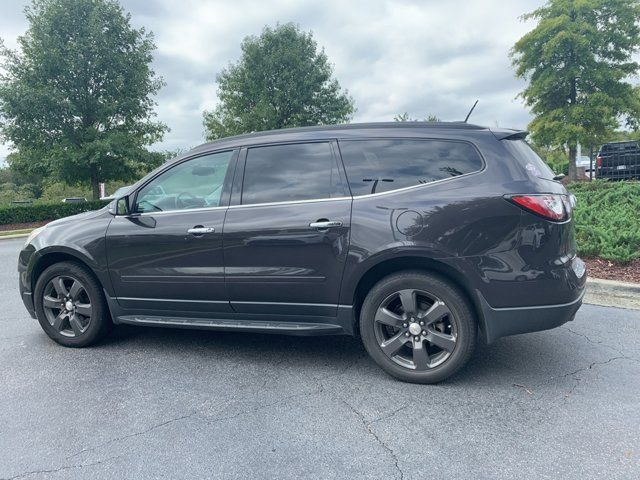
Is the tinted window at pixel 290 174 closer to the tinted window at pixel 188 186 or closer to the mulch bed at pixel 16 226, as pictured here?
the tinted window at pixel 188 186

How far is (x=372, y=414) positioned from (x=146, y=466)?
1.34 m

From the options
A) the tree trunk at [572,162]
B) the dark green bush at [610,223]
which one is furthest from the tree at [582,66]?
the dark green bush at [610,223]

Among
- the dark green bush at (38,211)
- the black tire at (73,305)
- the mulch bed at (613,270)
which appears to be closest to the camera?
the black tire at (73,305)

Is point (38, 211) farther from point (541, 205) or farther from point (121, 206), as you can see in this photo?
point (541, 205)

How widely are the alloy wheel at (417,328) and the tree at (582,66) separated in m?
16.9

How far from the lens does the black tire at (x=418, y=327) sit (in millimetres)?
3182

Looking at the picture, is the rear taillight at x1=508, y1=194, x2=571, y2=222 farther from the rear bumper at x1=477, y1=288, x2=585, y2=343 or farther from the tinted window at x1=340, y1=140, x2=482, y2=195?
the rear bumper at x1=477, y1=288, x2=585, y2=343

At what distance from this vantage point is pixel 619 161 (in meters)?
17.0

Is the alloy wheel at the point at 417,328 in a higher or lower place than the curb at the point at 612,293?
higher

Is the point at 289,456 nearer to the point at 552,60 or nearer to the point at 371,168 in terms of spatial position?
the point at 371,168

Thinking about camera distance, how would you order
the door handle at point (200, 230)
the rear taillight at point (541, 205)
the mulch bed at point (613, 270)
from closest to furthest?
the rear taillight at point (541, 205) < the door handle at point (200, 230) < the mulch bed at point (613, 270)

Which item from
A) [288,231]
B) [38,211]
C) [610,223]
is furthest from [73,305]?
[38,211]

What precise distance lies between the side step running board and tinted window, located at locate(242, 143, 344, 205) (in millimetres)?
964

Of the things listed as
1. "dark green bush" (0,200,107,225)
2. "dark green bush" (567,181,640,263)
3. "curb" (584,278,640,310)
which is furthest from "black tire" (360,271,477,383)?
"dark green bush" (0,200,107,225)
